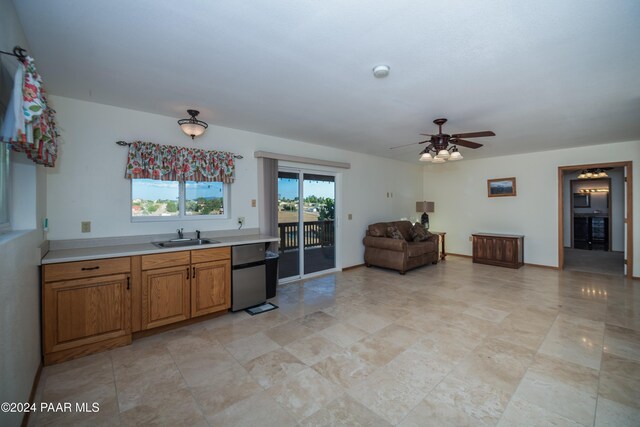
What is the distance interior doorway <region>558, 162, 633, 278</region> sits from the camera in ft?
21.4

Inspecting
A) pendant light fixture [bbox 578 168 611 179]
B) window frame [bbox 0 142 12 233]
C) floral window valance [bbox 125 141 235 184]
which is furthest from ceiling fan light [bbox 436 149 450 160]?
pendant light fixture [bbox 578 168 611 179]

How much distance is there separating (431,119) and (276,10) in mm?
2584

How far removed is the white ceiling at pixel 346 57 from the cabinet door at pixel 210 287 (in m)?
1.88

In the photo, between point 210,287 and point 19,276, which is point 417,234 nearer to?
point 210,287

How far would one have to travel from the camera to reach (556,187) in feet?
18.1

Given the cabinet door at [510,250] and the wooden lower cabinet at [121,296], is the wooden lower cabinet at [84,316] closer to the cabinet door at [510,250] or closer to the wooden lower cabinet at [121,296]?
the wooden lower cabinet at [121,296]

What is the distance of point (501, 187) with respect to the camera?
6227mm

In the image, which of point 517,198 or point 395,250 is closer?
point 395,250

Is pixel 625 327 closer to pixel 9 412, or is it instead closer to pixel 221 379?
pixel 221 379

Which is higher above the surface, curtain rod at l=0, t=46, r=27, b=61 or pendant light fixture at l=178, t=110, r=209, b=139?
pendant light fixture at l=178, t=110, r=209, b=139

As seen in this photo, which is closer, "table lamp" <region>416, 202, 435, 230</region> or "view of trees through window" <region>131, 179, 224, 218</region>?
"view of trees through window" <region>131, 179, 224, 218</region>

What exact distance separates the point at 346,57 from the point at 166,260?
259cm

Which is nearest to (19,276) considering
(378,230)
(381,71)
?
(381,71)

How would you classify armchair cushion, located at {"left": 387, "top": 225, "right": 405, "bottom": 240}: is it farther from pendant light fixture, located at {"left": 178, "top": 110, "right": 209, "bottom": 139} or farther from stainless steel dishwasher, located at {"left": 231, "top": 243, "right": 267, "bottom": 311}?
pendant light fixture, located at {"left": 178, "top": 110, "right": 209, "bottom": 139}
